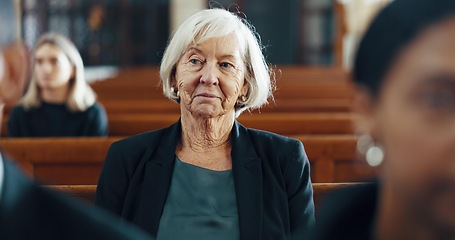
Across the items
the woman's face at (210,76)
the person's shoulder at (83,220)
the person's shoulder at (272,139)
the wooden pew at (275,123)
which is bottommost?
the wooden pew at (275,123)

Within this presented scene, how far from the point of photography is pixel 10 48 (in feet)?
2.95

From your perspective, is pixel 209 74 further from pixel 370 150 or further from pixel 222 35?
pixel 370 150

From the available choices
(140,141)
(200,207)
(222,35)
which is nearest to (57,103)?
(140,141)

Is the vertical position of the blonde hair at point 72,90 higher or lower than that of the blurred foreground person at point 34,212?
lower

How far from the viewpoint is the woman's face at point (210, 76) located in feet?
7.77

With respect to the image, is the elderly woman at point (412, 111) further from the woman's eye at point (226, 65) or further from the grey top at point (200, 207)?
the woman's eye at point (226, 65)

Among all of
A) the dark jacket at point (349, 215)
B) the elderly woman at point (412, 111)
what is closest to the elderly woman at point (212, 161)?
the dark jacket at point (349, 215)

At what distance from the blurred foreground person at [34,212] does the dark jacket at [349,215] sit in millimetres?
234

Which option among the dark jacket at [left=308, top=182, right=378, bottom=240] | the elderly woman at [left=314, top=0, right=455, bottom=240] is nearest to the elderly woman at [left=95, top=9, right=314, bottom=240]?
the dark jacket at [left=308, top=182, right=378, bottom=240]

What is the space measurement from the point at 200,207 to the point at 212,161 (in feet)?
0.62

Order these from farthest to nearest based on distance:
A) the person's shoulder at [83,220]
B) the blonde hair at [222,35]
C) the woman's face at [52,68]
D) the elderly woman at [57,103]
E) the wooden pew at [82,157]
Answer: the woman's face at [52,68], the elderly woman at [57,103], the wooden pew at [82,157], the blonde hair at [222,35], the person's shoulder at [83,220]

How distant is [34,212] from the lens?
86 cm

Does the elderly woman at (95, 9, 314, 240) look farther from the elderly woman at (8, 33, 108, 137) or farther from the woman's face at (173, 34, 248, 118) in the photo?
the elderly woman at (8, 33, 108, 137)

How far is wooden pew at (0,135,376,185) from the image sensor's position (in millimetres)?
3930
